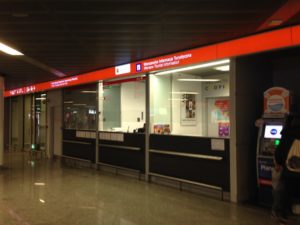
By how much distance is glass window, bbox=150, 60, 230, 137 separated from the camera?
6207 millimetres

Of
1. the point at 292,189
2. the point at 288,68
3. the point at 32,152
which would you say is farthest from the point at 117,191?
the point at 32,152

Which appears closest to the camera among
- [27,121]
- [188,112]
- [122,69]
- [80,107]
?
[188,112]

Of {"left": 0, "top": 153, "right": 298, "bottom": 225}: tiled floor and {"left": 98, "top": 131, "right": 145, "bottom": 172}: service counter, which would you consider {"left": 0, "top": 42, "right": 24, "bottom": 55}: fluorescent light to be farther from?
{"left": 98, "top": 131, "right": 145, "bottom": 172}: service counter

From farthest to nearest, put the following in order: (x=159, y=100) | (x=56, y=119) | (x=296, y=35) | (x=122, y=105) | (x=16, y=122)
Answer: (x=16, y=122) → (x=56, y=119) → (x=122, y=105) → (x=159, y=100) → (x=296, y=35)

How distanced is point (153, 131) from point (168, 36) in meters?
2.54

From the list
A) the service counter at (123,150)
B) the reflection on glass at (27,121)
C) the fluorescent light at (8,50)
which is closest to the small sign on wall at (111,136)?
the service counter at (123,150)

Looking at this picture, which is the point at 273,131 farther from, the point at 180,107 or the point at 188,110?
the point at 180,107

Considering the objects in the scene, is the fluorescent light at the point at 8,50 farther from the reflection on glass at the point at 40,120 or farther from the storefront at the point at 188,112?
the reflection on glass at the point at 40,120

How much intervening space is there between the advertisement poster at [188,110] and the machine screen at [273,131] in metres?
1.80

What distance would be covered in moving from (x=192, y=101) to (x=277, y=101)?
228 centimetres

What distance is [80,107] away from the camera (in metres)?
10.8

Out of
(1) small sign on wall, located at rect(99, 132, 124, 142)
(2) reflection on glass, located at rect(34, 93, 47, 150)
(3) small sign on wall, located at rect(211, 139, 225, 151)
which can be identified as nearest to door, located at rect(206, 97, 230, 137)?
(3) small sign on wall, located at rect(211, 139, 225, 151)

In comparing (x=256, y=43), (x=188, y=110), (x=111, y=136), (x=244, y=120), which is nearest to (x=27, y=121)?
(x=111, y=136)

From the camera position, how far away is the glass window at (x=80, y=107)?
32.5ft
